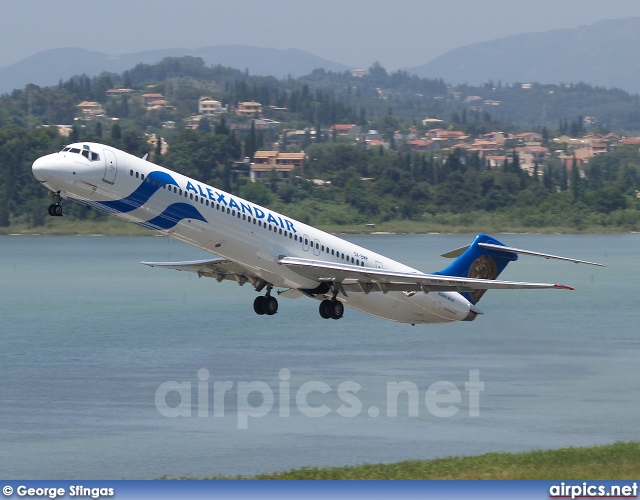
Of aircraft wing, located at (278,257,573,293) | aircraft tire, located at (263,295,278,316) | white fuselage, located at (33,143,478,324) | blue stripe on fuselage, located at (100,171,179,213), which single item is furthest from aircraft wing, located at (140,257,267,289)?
blue stripe on fuselage, located at (100,171,179,213)

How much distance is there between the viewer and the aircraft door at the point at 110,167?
4622 centimetres

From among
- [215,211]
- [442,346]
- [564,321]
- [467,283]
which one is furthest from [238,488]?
[564,321]

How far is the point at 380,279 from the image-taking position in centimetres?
Answer: 5378

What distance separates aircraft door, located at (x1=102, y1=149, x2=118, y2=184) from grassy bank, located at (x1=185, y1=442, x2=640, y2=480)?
548 inches

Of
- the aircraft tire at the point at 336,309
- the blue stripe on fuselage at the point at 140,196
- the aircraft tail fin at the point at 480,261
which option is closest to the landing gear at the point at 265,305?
the aircraft tire at the point at 336,309

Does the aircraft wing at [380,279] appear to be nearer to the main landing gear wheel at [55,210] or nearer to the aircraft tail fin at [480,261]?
the aircraft tail fin at [480,261]

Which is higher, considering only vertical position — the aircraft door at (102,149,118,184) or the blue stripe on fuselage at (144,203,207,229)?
the aircraft door at (102,149,118,184)

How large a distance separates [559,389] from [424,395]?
36.0 ft

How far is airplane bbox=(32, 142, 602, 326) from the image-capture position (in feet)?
151

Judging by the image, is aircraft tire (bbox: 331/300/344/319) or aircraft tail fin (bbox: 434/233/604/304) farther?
aircraft tail fin (bbox: 434/233/604/304)

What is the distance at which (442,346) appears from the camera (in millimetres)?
113500

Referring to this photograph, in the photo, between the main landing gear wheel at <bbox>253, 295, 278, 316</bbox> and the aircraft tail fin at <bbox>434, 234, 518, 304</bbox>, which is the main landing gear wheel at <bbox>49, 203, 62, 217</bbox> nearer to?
the main landing gear wheel at <bbox>253, 295, 278, 316</bbox>

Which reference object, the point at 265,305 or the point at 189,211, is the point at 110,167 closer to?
the point at 189,211

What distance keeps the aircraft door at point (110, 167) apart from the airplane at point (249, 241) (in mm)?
42
